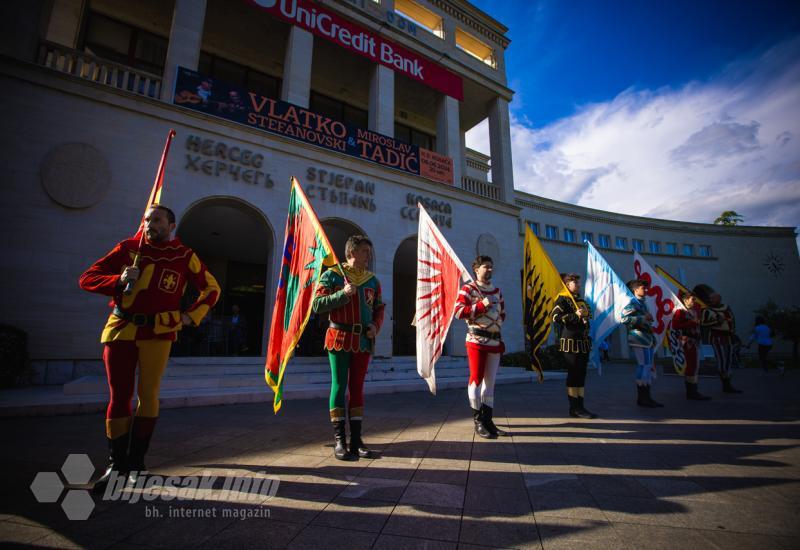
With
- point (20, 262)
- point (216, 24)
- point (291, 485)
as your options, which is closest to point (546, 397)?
point (291, 485)

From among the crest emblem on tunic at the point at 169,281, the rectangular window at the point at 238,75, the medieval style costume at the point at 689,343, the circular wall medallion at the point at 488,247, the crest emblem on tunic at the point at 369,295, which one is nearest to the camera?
the crest emblem on tunic at the point at 169,281

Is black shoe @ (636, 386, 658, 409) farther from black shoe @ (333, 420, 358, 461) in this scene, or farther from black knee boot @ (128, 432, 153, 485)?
black knee boot @ (128, 432, 153, 485)

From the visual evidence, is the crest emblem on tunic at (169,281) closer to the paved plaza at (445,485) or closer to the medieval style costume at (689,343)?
the paved plaza at (445,485)

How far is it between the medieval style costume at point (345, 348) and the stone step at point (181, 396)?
3.83 meters

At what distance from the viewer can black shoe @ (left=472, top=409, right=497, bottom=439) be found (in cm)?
424

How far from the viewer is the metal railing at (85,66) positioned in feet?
28.1

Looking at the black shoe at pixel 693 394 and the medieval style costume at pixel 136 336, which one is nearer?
the medieval style costume at pixel 136 336

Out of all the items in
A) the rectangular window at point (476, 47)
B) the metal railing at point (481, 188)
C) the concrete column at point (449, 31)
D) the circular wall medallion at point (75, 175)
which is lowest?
the circular wall medallion at point (75, 175)

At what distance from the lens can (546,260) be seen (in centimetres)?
589

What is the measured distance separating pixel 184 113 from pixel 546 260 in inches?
404

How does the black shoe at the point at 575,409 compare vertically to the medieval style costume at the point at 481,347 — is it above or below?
below

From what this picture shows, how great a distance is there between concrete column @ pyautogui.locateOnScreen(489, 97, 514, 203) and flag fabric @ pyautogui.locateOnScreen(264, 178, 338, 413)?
13.9 m

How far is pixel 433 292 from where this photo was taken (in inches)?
186

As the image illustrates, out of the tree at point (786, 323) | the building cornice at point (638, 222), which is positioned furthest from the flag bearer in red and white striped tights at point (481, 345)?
the tree at point (786, 323)
